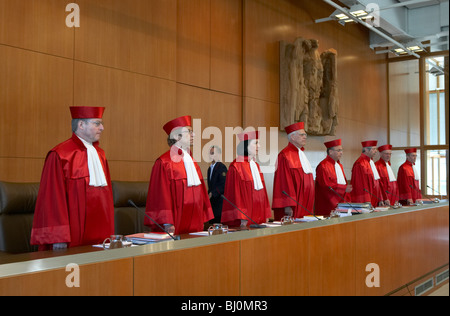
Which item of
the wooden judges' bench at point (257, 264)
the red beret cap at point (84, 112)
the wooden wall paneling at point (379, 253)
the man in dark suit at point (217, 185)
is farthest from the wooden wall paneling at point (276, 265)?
the man in dark suit at point (217, 185)

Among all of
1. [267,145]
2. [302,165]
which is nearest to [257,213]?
[302,165]

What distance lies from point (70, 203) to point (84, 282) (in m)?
1.33

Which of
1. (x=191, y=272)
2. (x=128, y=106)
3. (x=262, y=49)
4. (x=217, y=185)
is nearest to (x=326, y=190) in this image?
(x=217, y=185)

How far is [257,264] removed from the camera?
2.59 m

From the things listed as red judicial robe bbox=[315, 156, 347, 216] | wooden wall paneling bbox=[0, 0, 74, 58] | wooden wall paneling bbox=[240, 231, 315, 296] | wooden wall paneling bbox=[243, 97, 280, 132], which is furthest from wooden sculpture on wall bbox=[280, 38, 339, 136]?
wooden wall paneling bbox=[240, 231, 315, 296]

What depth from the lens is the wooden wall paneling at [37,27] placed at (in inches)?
165

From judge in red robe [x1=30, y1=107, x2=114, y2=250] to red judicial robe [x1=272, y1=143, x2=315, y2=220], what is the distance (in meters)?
2.07

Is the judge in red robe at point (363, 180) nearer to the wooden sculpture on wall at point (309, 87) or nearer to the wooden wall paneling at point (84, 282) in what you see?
the wooden sculpture on wall at point (309, 87)

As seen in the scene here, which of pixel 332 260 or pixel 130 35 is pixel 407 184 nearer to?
pixel 130 35

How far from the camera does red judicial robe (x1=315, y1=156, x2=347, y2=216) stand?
5703 millimetres

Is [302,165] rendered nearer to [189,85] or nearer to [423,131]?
[189,85]

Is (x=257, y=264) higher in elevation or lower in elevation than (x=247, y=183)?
lower

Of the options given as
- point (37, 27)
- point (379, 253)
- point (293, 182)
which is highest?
point (37, 27)

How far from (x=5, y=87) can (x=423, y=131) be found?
10371mm
